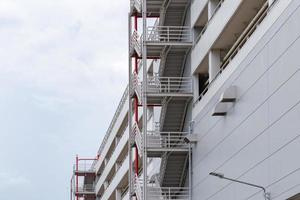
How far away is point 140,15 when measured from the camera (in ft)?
151

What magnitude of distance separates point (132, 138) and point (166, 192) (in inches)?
155

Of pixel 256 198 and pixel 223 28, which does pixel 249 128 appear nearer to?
pixel 256 198

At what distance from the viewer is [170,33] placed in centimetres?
4238

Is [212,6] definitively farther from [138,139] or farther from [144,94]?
[138,139]

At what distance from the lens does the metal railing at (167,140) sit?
40719 millimetres

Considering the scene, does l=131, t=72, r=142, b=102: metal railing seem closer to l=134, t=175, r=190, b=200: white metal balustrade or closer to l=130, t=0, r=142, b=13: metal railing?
l=130, t=0, r=142, b=13: metal railing

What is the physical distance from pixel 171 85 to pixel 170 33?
2.80 metres

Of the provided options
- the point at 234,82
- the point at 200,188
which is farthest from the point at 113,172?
the point at 234,82

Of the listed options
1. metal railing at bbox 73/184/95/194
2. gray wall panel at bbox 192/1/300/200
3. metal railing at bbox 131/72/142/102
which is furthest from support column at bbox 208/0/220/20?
metal railing at bbox 73/184/95/194

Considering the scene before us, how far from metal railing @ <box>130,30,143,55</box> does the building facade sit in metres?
0.10

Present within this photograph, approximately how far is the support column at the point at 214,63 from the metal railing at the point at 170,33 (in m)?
3.82

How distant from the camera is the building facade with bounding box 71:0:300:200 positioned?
26.9 m

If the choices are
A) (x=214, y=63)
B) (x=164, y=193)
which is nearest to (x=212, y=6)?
(x=214, y=63)

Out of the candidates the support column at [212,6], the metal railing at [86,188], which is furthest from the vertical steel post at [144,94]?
the metal railing at [86,188]
